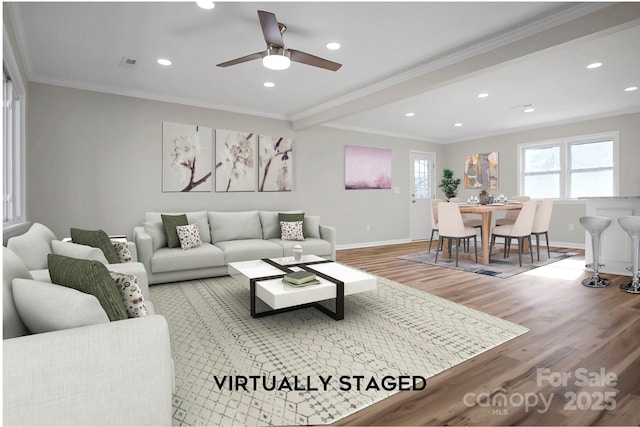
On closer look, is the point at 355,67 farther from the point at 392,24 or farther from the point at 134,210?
the point at 134,210

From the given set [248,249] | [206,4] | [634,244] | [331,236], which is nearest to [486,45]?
[206,4]

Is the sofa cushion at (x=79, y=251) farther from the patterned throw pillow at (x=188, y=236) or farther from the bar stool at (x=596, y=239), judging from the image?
the bar stool at (x=596, y=239)

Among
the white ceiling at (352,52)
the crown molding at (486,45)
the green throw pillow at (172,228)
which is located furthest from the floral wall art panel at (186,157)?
the crown molding at (486,45)

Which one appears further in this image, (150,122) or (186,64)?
(150,122)

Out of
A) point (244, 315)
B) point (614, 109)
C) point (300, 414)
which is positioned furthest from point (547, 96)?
point (300, 414)

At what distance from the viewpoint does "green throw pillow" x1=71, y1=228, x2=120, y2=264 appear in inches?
102

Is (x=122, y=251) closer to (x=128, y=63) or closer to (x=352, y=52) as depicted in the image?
(x=128, y=63)

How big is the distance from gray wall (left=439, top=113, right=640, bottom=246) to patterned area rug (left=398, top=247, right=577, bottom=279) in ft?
3.01

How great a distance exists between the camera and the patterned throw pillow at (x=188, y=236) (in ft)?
14.0

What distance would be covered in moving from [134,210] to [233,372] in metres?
3.54

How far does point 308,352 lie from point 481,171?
Answer: 7.17 m

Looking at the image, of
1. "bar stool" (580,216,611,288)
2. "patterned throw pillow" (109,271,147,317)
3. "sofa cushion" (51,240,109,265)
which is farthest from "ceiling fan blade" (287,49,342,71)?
"bar stool" (580,216,611,288)

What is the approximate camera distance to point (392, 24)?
2.97 m

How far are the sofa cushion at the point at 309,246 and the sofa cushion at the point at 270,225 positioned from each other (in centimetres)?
21
